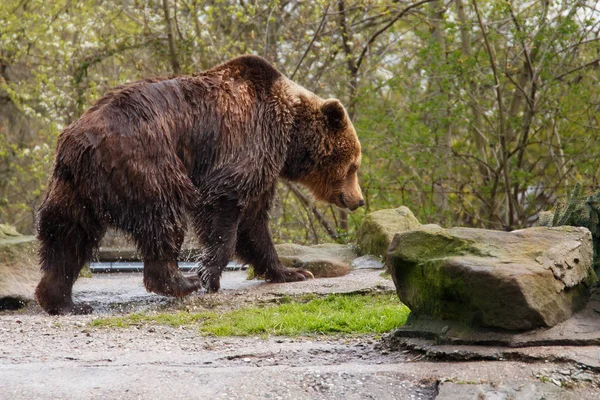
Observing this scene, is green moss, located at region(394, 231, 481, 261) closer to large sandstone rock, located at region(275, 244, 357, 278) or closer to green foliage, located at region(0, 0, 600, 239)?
large sandstone rock, located at region(275, 244, 357, 278)

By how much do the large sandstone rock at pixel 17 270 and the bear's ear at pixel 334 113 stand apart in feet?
10.2

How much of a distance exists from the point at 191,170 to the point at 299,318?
82.8 inches

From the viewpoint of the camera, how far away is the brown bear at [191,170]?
6711 mm

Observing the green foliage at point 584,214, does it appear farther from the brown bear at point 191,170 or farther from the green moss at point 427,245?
the brown bear at point 191,170

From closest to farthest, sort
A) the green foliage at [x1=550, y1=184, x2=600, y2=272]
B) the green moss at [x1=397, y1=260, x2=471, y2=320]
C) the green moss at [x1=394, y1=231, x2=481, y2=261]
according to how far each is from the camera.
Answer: the green moss at [x1=397, y1=260, x2=471, y2=320] → the green moss at [x1=394, y1=231, x2=481, y2=261] → the green foliage at [x1=550, y1=184, x2=600, y2=272]

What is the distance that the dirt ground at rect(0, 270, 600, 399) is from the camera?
155 inches

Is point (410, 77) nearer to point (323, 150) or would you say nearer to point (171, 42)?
point (171, 42)

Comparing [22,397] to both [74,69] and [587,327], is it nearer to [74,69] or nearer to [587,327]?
[587,327]

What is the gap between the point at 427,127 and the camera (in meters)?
12.2

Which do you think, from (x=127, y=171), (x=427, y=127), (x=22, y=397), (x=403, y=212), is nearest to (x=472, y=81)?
(x=427, y=127)

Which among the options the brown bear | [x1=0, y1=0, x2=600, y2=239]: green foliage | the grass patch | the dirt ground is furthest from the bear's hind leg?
[x1=0, y1=0, x2=600, y2=239]: green foliage

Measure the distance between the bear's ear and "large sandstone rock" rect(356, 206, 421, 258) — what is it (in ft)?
3.82

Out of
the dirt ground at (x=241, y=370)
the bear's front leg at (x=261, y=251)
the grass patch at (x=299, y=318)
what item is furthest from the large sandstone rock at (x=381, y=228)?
the dirt ground at (x=241, y=370)

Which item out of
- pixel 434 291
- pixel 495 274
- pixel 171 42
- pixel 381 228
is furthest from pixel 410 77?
pixel 495 274
